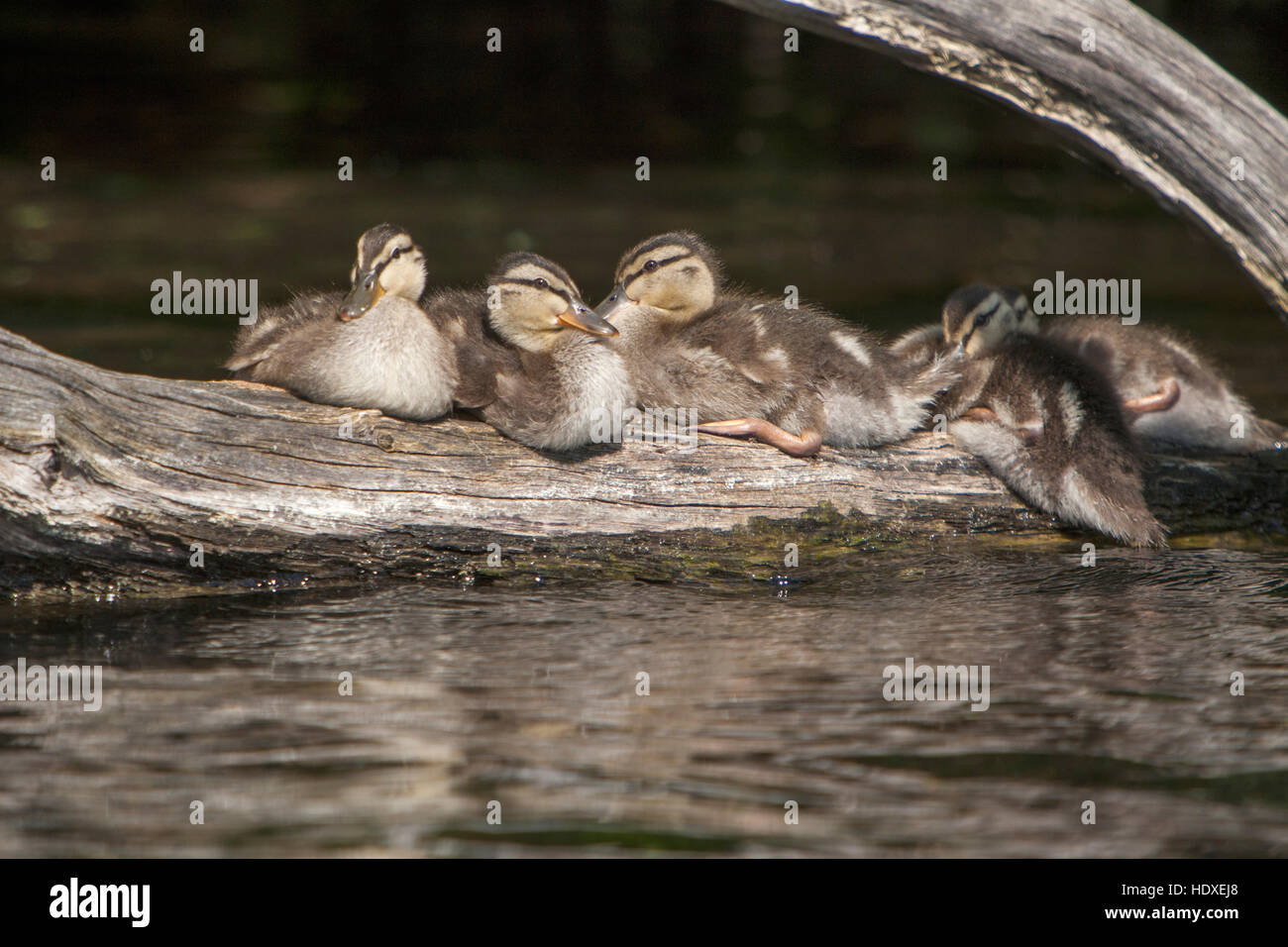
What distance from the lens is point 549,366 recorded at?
560 cm

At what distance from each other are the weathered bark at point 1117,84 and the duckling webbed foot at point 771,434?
4.78ft

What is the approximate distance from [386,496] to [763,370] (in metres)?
1.55

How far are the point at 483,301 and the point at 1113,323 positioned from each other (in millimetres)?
2836

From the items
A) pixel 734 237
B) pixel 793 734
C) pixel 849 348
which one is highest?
pixel 734 237

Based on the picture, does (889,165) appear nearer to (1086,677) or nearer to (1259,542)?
(1259,542)

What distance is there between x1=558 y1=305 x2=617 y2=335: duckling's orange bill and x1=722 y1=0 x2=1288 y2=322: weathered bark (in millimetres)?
1269

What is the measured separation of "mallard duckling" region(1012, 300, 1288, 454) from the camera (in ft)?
21.0

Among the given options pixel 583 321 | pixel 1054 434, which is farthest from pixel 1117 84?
pixel 583 321

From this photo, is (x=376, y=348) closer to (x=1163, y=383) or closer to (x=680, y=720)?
(x=680, y=720)

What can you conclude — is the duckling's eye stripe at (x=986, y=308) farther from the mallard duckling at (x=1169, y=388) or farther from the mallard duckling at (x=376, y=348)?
the mallard duckling at (x=376, y=348)

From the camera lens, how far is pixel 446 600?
5426mm
